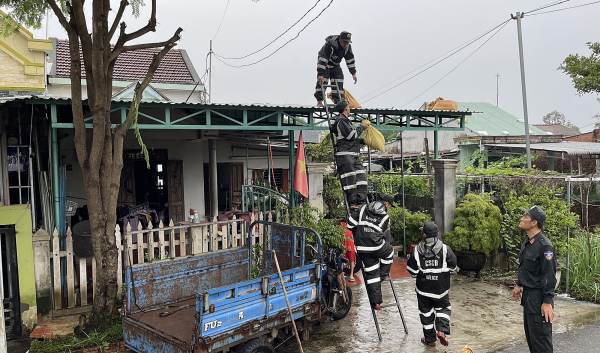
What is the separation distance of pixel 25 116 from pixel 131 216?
12.5 feet

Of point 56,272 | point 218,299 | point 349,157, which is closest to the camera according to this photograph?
point 218,299

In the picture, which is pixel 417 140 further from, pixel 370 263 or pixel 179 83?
pixel 370 263

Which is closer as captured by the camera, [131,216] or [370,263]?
[370,263]

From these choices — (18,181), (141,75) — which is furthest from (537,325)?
(141,75)

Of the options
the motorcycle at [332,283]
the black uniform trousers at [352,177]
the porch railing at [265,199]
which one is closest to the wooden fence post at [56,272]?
the porch railing at [265,199]

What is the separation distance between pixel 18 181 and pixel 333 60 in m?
6.08

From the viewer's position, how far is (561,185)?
30.8 feet

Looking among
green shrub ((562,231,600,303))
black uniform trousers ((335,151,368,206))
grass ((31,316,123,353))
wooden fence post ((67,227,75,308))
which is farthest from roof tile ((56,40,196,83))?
green shrub ((562,231,600,303))

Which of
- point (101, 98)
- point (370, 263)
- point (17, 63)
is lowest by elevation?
point (370, 263)

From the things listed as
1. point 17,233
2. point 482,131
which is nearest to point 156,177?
point 17,233

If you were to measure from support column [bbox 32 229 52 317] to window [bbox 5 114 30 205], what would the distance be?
165 centimetres

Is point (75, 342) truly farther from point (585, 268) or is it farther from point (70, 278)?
point (585, 268)

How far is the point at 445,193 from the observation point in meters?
9.57

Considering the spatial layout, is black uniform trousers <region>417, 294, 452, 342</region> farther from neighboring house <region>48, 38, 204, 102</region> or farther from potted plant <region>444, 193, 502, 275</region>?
neighboring house <region>48, 38, 204, 102</region>
